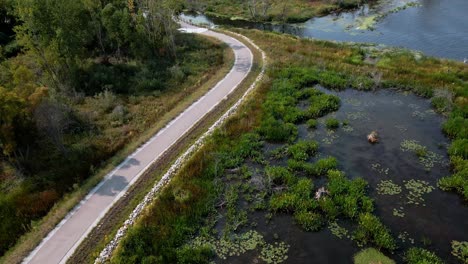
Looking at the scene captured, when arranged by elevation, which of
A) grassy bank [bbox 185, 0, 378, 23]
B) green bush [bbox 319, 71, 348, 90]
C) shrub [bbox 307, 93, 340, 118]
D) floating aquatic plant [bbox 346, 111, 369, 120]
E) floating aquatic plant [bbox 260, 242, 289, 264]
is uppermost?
grassy bank [bbox 185, 0, 378, 23]

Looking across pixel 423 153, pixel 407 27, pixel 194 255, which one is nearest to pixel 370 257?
pixel 194 255

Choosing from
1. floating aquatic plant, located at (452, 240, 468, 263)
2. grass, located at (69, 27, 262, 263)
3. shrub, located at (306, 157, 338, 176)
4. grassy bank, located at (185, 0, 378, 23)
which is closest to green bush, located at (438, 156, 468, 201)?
floating aquatic plant, located at (452, 240, 468, 263)

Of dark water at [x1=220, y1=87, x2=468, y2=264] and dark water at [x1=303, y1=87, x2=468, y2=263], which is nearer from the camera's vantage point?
dark water at [x1=220, y1=87, x2=468, y2=264]

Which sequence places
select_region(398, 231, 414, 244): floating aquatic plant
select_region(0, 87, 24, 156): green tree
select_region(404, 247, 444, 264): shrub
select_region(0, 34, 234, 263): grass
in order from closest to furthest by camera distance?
select_region(404, 247, 444, 264): shrub < select_region(398, 231, 414, 244): floating aquatic plant < select_region(0, 34, 234, 263): grass < select_region(0, 87, 24, 156): green tree

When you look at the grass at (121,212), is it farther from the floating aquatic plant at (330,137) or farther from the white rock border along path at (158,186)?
the floating aquatic plant at (330,137)

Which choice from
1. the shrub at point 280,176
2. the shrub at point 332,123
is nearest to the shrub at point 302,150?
the shrub at point 280,176

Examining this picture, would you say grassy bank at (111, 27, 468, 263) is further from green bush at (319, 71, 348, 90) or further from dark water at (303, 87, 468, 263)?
dark water at (303, 87, 468, 263)
